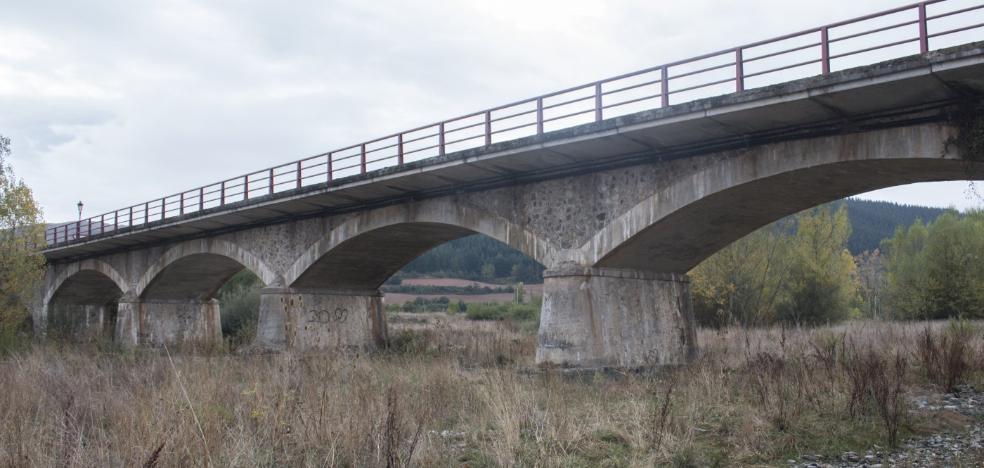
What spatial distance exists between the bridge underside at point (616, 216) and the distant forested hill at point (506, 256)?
3194 inches

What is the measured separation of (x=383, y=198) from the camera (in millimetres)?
20906

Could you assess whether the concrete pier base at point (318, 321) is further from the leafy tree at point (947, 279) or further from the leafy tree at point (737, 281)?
the leafy tree at point (947, 279)

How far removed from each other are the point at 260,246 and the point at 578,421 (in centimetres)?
1914

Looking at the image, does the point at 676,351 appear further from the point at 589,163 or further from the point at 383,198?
the point at 383,198

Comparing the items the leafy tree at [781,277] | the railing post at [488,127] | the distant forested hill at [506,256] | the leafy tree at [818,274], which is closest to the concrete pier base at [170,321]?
the railing post at [488,127]

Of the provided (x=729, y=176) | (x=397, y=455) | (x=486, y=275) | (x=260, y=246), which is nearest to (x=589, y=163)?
(x=729, y=176)

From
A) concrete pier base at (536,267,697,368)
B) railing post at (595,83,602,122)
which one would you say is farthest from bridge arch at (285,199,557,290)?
railing post at (595,83,602,122)

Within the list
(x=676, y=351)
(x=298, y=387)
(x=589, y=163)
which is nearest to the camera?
(x=298, y=387)

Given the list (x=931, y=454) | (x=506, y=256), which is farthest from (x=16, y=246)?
(x=506, y=256)

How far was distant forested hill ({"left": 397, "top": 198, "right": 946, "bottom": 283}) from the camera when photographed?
10831 cm

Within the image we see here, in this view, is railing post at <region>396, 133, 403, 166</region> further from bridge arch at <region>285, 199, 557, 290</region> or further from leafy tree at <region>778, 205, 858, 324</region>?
Answer: leafy tree at <region>778, 205, 858, 324</region>

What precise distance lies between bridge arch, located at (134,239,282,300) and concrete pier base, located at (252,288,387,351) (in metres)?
1.22

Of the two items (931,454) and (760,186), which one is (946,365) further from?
(931,454)

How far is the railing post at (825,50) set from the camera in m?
12.0
